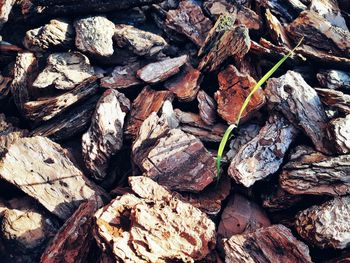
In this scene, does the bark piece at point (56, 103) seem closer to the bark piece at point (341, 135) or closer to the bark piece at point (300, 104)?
the bark piece at point (300, 104)

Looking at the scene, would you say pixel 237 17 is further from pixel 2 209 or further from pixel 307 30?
Answer: pixel 2 209

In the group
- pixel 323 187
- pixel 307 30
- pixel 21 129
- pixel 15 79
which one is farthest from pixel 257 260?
pixel 15 79

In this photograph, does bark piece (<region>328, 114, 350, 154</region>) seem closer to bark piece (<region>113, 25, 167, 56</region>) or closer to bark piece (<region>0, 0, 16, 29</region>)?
bark piece (<region>113, 25, 167, 56</region>)

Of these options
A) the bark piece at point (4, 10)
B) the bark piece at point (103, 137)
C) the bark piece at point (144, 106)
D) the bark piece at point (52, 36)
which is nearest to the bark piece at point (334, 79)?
the bark piece at point (144, 106)

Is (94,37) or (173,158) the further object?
(94,37)

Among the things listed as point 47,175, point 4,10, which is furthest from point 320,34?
point 4,10

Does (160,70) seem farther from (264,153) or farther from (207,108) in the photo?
(264,153)

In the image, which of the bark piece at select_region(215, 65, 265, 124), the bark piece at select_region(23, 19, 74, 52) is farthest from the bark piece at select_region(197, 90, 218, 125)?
the bark piece at select_region(23, 19, 74, 52)
